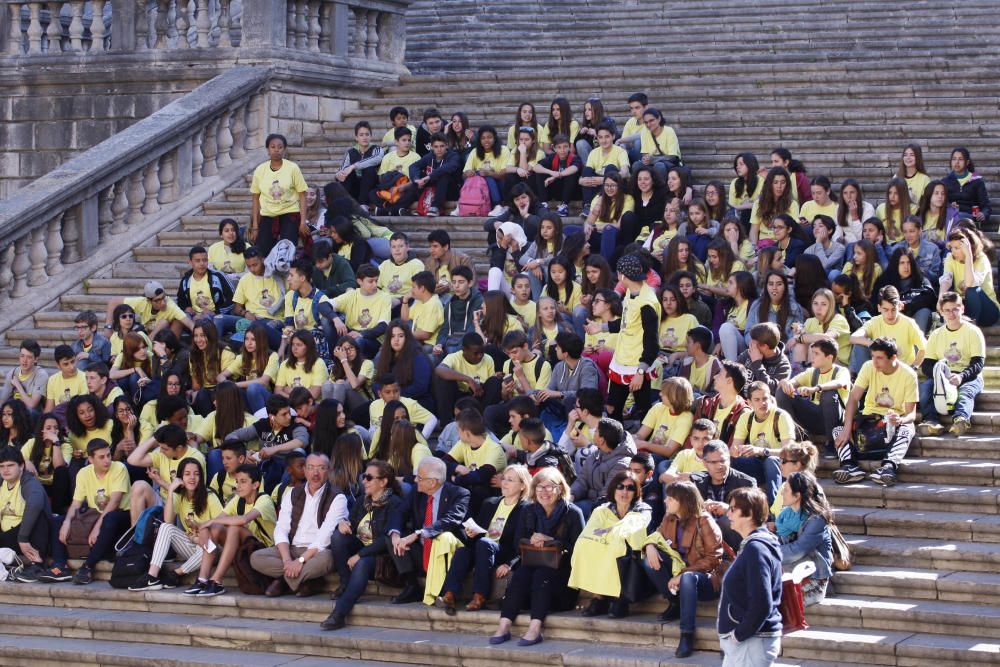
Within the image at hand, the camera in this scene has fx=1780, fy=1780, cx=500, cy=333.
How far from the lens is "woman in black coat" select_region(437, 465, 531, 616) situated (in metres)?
12.0

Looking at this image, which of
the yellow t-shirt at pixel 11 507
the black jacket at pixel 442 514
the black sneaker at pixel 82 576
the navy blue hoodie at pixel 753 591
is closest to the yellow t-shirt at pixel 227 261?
the yellow t-shirt at pixel 11 507

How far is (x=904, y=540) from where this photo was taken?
11.9 meters

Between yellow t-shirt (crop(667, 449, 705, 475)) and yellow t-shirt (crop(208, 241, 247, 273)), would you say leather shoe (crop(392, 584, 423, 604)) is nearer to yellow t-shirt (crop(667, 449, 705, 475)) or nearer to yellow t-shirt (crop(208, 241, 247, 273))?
yellow t-shirt (crop(667, 449, 705, 475))

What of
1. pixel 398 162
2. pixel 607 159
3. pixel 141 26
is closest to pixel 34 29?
pixel 141 26

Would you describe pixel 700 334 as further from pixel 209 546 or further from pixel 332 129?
pixel 332 129

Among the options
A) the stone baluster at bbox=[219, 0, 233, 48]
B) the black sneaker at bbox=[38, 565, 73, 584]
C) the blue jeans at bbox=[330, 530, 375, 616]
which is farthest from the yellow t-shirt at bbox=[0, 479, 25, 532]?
the stone baluster at bbox=[219, 0, 233, 48]

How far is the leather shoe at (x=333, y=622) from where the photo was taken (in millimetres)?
12242

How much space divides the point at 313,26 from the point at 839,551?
10.6 m

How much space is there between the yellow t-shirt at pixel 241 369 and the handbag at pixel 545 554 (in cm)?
373

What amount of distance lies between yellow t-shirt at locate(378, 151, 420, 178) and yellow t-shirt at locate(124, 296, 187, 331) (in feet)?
9.71

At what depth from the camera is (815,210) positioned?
1559 centimetres

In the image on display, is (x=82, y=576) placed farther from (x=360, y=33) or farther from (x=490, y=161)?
(x=360, y=33)

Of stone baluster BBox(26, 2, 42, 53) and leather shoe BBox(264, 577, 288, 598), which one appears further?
stone baluster BBox(26, 2, 42, 53)

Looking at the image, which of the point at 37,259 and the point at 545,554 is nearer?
the point at 545,554
